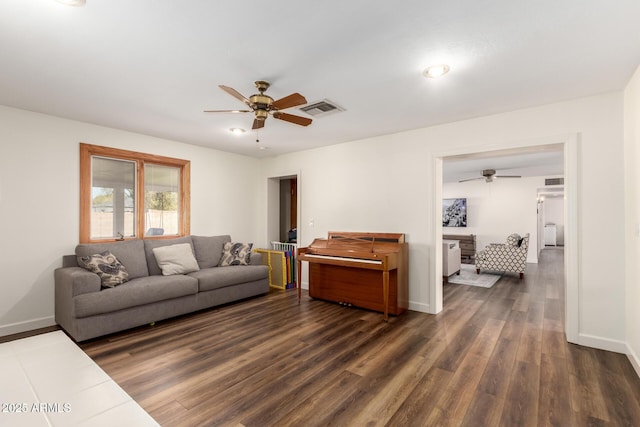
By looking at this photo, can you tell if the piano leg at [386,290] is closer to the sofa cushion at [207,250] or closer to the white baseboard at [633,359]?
the white baseboard at [633,359]

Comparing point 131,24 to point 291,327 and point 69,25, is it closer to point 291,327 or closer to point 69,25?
point 69,25

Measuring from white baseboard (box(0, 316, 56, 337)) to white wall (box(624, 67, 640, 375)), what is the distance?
5659 mm

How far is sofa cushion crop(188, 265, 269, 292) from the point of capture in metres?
4.00

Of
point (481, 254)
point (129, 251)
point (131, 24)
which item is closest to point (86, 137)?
point (129, 251)

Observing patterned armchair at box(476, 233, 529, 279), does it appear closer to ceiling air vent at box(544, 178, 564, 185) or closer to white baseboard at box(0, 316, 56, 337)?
ceiling air vent at box(544, 178, 564, 185)

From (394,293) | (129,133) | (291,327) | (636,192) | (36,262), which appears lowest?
(291,327)

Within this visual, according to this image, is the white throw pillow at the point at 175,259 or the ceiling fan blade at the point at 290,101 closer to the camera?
the ceiling fan blade at the point at 290,101

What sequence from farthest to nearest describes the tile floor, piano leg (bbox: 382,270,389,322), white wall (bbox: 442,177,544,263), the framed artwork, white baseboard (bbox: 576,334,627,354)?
the framed artwork
white wall (bbox: 442,177,544,263)
piano leg (bbox: 382,270,389,322)
white baseboard (bbox: 576,334,627,354)
the tile floor

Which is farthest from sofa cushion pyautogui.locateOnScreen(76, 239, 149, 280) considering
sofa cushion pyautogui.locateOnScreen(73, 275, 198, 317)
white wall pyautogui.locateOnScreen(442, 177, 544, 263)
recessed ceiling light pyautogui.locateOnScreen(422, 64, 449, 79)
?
white wall pyautogui.locateOnScreen(442, 177, 544, 263)

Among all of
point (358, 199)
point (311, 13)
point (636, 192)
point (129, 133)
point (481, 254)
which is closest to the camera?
point (311, 13)

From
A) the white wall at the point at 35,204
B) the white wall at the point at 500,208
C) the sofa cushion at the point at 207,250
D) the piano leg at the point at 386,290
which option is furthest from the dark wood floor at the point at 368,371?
the white wall at the point at 500,208

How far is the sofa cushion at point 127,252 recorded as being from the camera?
11.9ft

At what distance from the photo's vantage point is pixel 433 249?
3904 millimetres

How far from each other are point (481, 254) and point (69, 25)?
7.07 metres
